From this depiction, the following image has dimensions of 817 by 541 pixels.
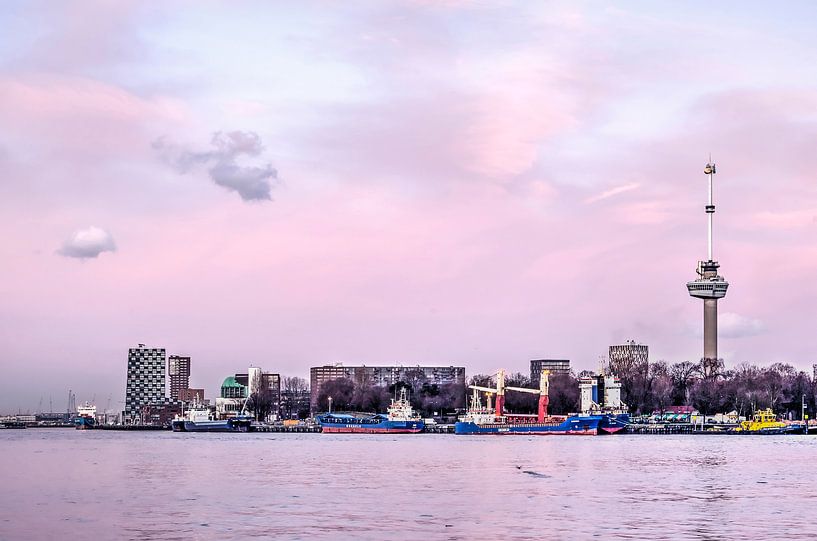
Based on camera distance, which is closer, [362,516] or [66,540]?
[66,540]

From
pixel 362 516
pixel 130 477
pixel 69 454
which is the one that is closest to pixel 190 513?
pixel 362 516

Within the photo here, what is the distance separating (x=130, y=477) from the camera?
86938 millimetres

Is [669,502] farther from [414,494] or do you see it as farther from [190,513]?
[190,513]

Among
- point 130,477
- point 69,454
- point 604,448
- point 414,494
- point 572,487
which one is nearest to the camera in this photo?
point 414,494

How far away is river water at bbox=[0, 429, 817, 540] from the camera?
166 feet

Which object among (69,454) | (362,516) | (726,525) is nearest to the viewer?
(726,525)

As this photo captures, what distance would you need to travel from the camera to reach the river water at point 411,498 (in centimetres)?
5069

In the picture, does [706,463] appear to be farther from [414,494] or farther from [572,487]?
[414,494]

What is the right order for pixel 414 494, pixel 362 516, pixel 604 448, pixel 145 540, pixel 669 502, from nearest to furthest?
pixel 145 540 → pixel 362 516 → pixel 669 502 → pixel 414 494 → pixel 604 448

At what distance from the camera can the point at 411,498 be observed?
66.2m

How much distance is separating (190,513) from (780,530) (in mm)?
27074

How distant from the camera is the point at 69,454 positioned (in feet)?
439

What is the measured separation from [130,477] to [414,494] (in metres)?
27.2

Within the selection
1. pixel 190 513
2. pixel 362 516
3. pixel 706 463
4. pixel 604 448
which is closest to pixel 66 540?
pixel 190 513
